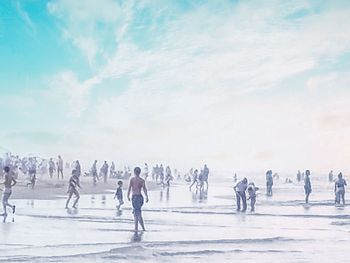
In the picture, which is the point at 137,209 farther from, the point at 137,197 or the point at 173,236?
the point at 173,236

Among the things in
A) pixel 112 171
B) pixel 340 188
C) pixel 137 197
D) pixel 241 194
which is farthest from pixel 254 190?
pixel 112 171

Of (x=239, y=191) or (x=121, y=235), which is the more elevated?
(x=239, y=191)

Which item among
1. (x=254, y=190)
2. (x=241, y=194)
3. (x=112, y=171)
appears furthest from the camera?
(x=112, y=171)

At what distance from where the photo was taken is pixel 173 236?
56.3 ft

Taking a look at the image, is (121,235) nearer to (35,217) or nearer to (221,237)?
(221,237)

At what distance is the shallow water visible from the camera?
13680 millimetres

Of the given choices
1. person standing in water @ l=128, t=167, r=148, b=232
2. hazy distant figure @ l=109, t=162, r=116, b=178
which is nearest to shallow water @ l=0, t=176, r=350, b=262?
person standing in water @ l=128, t=167, r=148, b=232

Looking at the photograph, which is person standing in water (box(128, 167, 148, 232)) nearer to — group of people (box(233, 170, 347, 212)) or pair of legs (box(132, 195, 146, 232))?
pair of legs (box(132, 195, 146, 232))

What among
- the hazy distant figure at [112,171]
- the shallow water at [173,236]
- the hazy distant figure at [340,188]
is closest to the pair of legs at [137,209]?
the shallow water at [173,236]

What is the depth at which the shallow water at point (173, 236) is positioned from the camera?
13.7 metres

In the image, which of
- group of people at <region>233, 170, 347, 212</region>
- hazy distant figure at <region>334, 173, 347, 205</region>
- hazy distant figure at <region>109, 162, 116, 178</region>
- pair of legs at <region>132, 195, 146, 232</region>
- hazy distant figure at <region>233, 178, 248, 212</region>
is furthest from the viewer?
hazy distant figure at <region>109, 162, 116, 178</region>

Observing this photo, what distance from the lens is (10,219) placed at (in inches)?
822

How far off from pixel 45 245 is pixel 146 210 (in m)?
12.5

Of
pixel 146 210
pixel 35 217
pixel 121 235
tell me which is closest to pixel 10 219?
pixel 35 217
